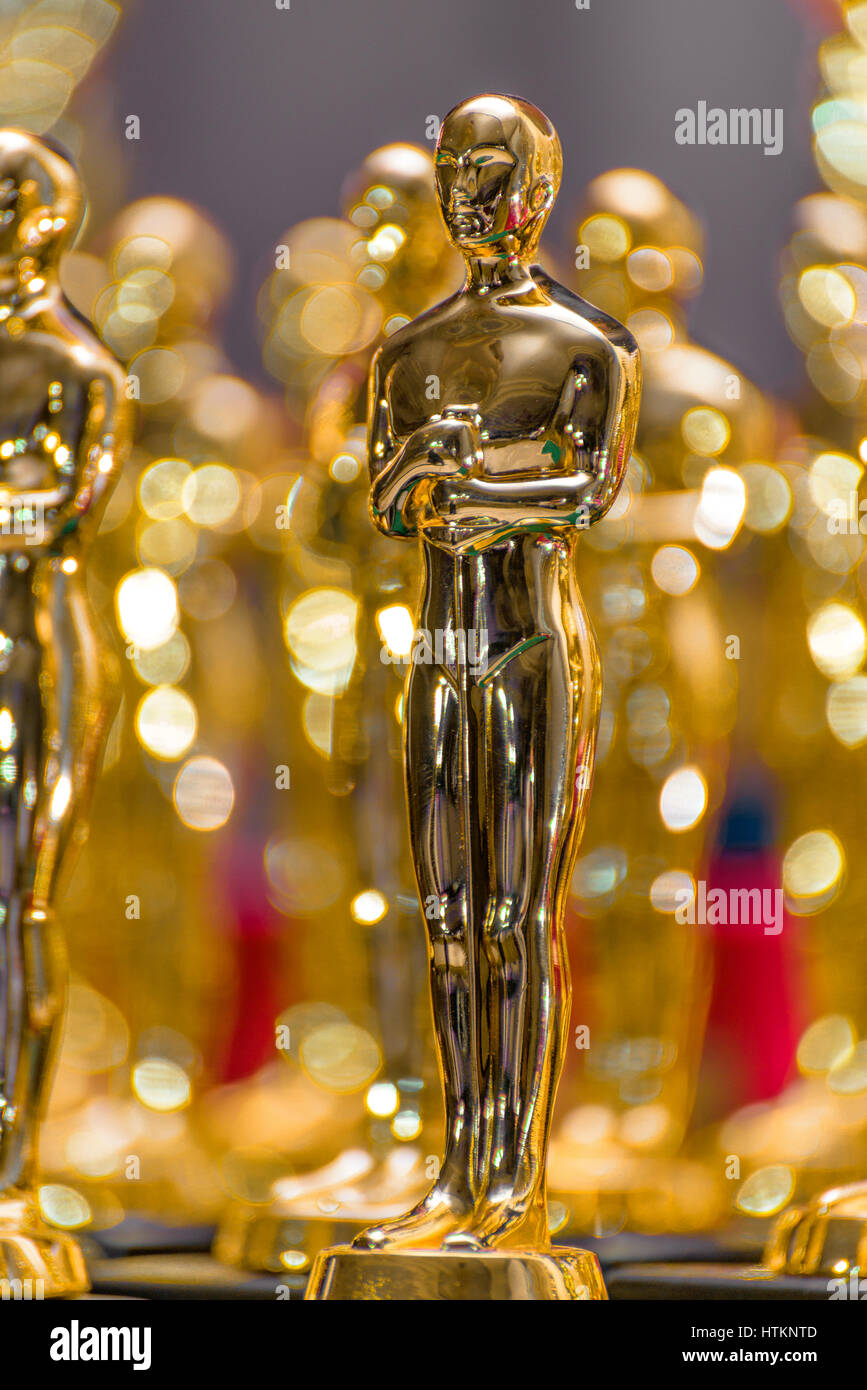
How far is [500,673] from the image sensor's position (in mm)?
3295

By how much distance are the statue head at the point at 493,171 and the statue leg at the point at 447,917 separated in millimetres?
687

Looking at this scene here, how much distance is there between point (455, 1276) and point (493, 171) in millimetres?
1646

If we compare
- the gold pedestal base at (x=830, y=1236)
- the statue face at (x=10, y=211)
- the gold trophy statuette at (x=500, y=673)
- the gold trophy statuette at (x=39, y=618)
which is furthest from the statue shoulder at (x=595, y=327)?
the gold pedestal base at (x=830, y=1236)

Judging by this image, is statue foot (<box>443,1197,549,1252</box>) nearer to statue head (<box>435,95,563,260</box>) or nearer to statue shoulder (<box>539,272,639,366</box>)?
statue shoulder (<box>539,272,639,366</box>)

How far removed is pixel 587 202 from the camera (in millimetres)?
4363

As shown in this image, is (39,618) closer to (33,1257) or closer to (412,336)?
(412,336)

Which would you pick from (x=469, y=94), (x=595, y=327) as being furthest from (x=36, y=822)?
(x=469, y=94)

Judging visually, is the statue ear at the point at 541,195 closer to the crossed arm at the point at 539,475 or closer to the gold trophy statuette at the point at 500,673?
the gold trophy statuette at the point at 500,673

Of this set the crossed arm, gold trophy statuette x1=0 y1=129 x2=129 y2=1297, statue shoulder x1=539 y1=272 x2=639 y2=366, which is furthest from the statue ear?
gold trophy statuette x1=0 y1=129 x2=129 y2=1297

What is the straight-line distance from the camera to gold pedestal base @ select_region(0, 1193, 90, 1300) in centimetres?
343

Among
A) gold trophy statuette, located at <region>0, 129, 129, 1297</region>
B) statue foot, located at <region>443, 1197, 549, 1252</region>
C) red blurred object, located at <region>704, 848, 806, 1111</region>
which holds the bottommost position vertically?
statue foot, located at <region>443, 1197, 549, 1252</region>

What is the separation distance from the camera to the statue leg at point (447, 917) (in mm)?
3289
